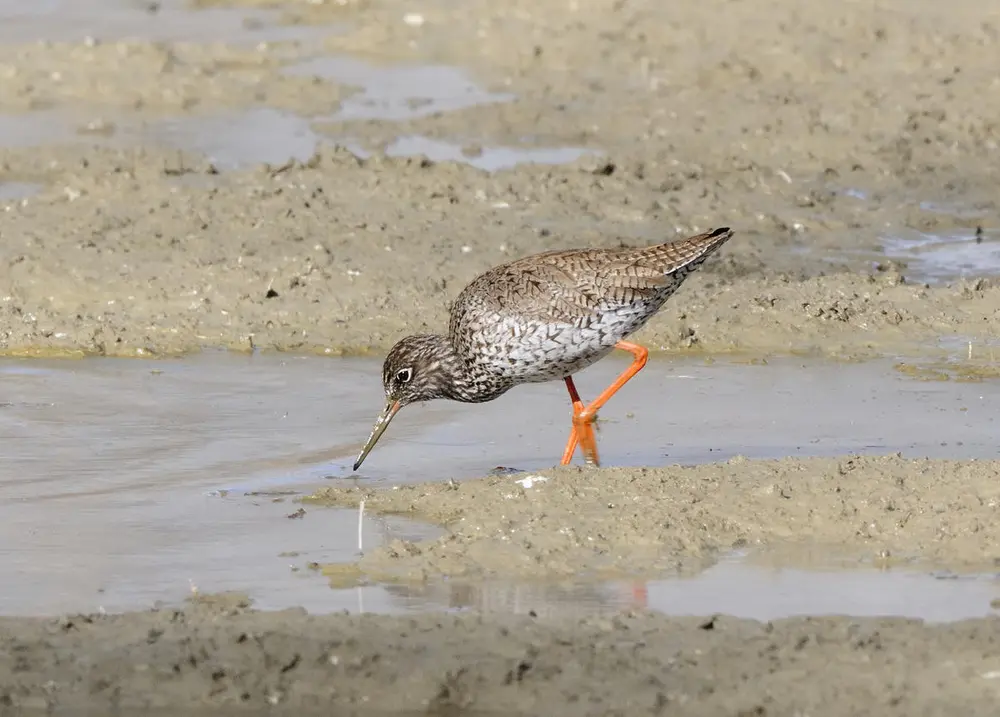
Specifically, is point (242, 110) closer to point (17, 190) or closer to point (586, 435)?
point (17, 190)

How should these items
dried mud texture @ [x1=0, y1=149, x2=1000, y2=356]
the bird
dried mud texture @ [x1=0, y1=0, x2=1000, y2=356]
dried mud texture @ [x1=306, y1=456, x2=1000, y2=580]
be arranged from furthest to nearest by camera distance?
dried mud texture @ [x1=0, y1=0, x2=1000, y2=356] < dried mud texture @ [x1=0, y1=149, x2=1000, y2=356] < the bird < dried mud texture @ [x1=306, y1=456, x2=1000, y2=580]

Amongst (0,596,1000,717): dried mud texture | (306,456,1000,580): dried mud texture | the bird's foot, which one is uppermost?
(0,596,1000,717): dried mud texture

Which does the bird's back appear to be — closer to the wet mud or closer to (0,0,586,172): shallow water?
the wet mud

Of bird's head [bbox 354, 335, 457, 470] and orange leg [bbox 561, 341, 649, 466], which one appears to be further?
bird's head [bbox 354, 335, 457, 470]

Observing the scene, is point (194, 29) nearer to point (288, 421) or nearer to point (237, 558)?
point (288, 421)

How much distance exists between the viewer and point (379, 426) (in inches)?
348

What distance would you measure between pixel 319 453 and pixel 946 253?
5.59m

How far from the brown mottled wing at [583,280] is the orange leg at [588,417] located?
1.61 feet

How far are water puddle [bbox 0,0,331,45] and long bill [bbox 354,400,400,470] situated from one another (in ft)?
33.1

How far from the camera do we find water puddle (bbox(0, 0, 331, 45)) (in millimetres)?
18547

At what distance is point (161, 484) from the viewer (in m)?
8.37

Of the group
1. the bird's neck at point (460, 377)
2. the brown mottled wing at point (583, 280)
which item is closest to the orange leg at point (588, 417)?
the bird's neck at point (460, 377)

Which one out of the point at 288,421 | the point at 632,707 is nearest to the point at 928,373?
the point at 288,421

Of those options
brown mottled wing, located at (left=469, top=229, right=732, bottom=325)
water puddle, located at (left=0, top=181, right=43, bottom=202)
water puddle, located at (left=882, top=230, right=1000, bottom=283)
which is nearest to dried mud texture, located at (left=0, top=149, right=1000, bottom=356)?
water puddle, located at (left=0, top=181, right=43, bottom=202)
